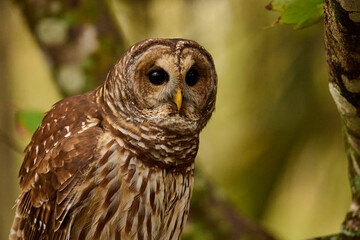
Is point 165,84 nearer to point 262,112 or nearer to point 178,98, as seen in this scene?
point 178,98

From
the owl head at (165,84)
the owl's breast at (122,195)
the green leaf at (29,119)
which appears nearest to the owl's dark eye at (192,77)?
the owl head at (165,84)

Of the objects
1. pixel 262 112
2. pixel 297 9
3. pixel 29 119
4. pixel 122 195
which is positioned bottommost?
pixel 262 112

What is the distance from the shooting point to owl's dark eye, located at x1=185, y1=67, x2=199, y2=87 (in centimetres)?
280

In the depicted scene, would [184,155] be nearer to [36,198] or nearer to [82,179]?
[82,179]

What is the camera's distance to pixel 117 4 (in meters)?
5.30

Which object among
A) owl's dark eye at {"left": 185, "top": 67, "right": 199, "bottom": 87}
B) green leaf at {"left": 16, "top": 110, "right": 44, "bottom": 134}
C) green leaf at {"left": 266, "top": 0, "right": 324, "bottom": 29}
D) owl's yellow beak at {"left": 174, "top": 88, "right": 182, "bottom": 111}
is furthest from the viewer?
green leaf at {"left": 16, "top": 110, "right": 44, "bottom": 134}

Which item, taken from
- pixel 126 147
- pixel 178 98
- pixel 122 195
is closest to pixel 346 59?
pixel 178 98

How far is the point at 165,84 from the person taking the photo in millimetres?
2740

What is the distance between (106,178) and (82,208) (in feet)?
0.66

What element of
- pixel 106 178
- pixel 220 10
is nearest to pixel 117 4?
pixel 220 10

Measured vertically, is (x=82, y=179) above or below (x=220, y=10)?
below

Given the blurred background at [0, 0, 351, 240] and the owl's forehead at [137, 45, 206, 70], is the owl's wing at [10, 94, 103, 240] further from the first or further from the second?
the blurred background at [0, 0, 351, 240]

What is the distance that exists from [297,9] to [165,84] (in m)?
0.81

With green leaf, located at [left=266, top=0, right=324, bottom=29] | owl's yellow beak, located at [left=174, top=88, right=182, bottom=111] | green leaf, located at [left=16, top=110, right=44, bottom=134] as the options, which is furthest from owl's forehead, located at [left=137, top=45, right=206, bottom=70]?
green leaf, located at [left=16, top=110, right=44, bottom=134]
